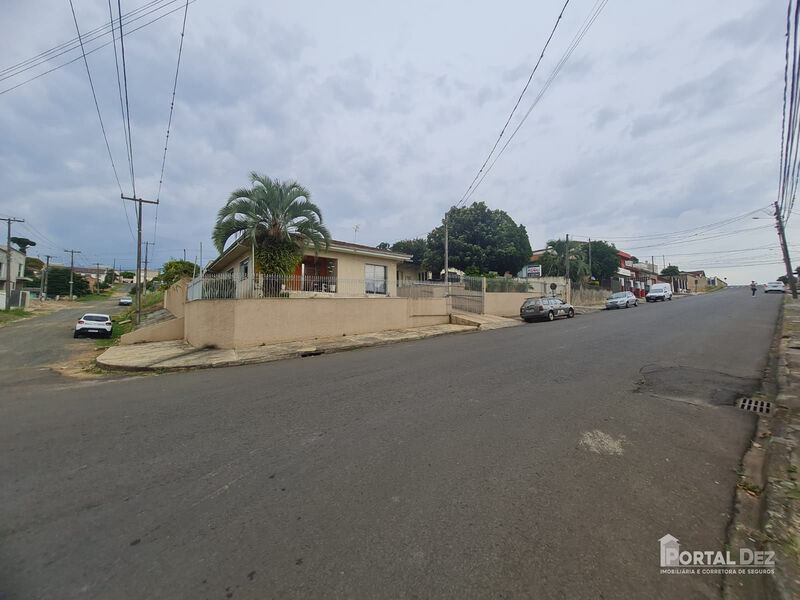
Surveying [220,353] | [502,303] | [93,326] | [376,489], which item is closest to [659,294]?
[502,303]

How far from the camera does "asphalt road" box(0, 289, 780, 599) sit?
2047 millimetres

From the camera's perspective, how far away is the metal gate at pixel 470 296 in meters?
21.5

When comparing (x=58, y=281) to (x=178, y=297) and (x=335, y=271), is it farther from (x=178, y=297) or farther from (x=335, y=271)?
(x=335, y=271)

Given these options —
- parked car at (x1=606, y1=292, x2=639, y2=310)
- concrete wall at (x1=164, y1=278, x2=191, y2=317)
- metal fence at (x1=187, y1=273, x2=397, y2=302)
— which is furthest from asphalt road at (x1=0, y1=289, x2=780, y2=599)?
parked car at (x1=606, y1=292, x2=639, y2=310)

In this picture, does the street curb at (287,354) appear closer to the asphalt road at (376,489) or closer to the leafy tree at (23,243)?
the asphalt road at (376,489)

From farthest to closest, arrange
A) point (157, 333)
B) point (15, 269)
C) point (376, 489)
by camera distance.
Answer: point (15, 269) → point (157, 333) → point (376, 489)

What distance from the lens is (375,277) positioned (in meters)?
20.0

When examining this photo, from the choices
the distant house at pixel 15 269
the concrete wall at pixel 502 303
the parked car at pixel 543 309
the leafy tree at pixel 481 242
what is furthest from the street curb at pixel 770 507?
the distant house at pixel 15 269

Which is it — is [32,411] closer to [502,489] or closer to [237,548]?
[237,548]

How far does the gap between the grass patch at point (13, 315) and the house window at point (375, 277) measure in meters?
28.3

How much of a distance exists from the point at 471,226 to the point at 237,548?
103 feet

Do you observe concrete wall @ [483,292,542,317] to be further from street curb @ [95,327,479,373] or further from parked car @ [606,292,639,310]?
street curb @ [95,327,479,373]

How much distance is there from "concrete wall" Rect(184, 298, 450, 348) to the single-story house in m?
0.56

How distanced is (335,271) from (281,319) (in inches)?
245
